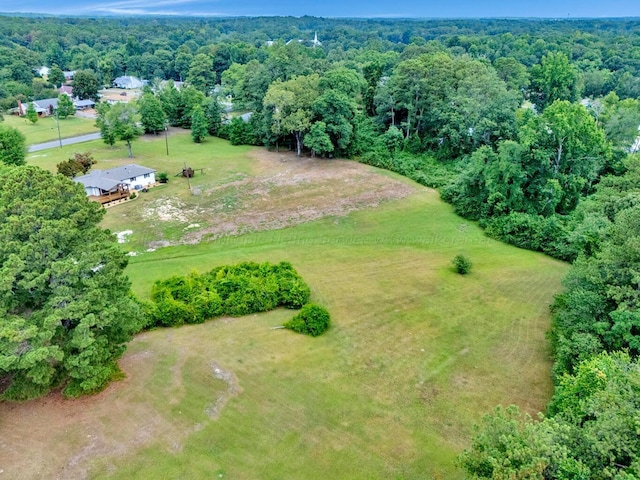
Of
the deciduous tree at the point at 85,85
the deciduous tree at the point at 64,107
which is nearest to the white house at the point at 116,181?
the deciduous tree at the point at 64,107

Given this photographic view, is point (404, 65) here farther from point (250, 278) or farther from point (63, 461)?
point (63, 461)

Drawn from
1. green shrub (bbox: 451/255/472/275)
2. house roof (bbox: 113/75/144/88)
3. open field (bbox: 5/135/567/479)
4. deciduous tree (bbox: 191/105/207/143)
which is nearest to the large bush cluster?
open field (bbox: 5/135/567/479)

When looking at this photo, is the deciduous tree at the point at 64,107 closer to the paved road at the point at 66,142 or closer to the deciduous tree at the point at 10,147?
the paved road at the point at 66,142

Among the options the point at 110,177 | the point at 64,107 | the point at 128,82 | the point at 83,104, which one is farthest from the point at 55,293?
the point at 128,82

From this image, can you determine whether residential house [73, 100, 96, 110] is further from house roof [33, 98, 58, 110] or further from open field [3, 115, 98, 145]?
open field [3, 115, 98, 145]

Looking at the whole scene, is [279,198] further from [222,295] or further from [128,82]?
[128,82]
